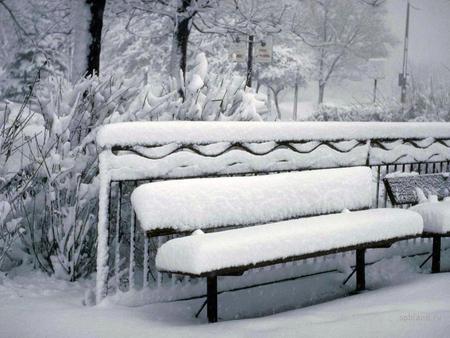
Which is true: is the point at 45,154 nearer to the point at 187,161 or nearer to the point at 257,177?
the point at 187,161

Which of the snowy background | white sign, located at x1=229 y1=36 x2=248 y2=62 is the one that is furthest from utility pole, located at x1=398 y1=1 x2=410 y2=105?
the snowy background

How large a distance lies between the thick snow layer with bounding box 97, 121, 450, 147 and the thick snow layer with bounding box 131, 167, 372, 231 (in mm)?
332

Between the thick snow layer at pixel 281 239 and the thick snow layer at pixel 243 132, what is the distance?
2.40ft

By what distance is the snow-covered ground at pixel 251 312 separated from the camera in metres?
3.41

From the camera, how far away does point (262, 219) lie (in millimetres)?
4531

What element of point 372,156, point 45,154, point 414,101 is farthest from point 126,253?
point 414,101

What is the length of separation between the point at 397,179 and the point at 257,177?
5.94 ft

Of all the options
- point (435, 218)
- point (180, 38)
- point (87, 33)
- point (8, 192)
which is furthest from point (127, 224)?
point (180, 38)

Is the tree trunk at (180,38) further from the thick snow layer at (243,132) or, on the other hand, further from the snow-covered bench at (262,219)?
the snow-covered bench at (262,219)

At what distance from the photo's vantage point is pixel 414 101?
14.4m

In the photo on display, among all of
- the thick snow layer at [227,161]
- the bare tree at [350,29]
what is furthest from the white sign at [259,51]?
the bare tree at [350,29]

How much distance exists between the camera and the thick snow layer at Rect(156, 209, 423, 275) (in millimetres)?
3553

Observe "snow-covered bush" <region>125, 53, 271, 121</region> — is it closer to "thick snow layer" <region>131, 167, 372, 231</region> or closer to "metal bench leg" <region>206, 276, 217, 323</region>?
"thick snow layer" <region>131, 167, 372, 231</region>

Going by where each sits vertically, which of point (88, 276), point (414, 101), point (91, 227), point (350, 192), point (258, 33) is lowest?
point (88, 276)
